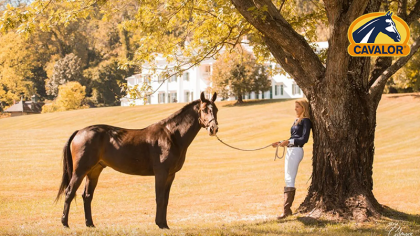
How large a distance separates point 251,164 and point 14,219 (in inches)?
607

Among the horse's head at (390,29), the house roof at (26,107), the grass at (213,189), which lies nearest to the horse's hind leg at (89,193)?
the grass at (213,189)

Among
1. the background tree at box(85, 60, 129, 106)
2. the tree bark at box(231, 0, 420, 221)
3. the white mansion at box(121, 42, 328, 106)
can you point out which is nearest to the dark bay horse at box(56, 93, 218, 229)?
the tree bark at box(231, 0, 420, 221)

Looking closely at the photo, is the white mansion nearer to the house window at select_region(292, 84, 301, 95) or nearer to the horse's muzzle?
the house window at select_region(292, 84, 301, 95)

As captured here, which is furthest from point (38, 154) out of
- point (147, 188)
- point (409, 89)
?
point (409, 89)

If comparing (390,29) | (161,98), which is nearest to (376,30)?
(390,29)

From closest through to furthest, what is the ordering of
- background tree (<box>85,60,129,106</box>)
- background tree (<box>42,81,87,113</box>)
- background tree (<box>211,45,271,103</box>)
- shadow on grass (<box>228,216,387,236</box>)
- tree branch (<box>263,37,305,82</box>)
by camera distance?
shadow on grass (<box>228,216,387,236</box>) < tree branch (<box>263,37,305,82</box>) < background tree (<box>211,45,271,103</box>) < background tree (<box>42,81,87,113</box>) < background tree (<box>85,60,129,106</box>)

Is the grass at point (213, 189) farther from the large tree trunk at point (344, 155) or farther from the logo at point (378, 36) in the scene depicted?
the logo at point (378, 36)

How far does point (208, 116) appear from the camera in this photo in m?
9.49

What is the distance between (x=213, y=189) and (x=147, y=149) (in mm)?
9940

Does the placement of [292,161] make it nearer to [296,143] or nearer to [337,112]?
[296,143]

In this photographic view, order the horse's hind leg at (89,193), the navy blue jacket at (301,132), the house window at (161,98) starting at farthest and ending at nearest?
the house window at (161,98) < the horse's hind leg at (89,193) < the navy blue jacket at (301,132)

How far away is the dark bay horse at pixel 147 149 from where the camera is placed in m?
9.66

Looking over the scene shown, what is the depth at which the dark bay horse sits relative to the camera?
9656 mm

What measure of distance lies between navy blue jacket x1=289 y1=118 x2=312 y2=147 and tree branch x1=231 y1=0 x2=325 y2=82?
1028 millimetres
